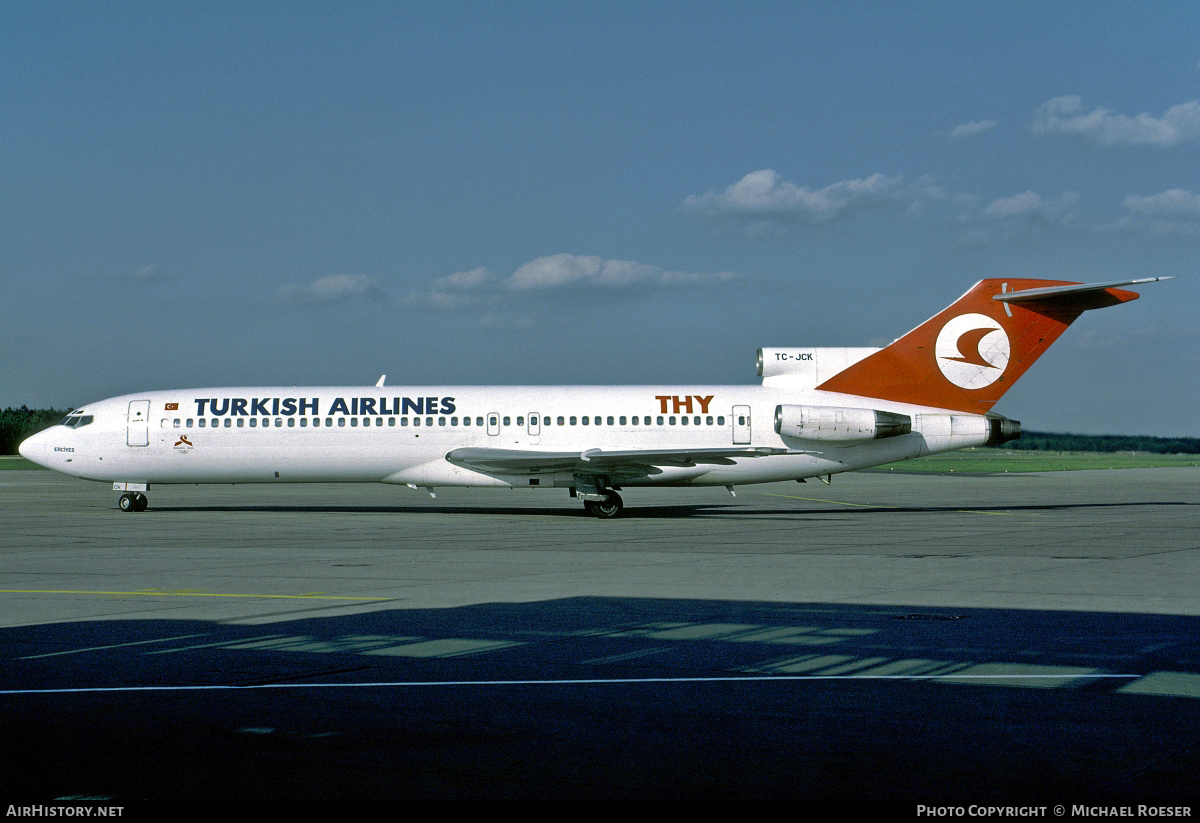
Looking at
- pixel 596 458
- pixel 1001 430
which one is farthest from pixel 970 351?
pixel 596 458

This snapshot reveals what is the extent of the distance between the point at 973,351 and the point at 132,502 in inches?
937

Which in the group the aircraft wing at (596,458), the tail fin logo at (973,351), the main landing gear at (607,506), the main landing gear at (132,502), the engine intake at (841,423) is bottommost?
the main landing gear at (607,506)

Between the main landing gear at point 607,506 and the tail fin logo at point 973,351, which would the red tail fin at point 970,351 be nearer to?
the tail fin logo at point 973,351

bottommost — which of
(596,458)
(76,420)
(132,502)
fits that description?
(132,502)

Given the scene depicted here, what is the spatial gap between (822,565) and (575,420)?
15403mm

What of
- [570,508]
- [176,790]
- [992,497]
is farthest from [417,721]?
[992,497]

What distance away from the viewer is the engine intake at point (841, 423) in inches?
1229

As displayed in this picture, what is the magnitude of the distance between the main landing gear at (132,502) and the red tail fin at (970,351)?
20.1 meters

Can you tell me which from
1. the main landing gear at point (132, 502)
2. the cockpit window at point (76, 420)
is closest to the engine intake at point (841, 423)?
the main landing gear at point (132, 502)

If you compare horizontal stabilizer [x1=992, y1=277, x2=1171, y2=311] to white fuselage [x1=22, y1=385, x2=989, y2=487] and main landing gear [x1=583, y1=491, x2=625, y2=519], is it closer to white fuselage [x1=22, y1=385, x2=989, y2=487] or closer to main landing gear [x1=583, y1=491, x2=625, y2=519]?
white fuselage [x1=22, y1=385, x2=989, y2=487]

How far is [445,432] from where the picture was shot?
105 ft

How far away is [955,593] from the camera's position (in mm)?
14344

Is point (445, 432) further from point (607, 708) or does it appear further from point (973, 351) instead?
point (607, 708)

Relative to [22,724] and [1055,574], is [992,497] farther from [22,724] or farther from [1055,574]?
[22,724]
